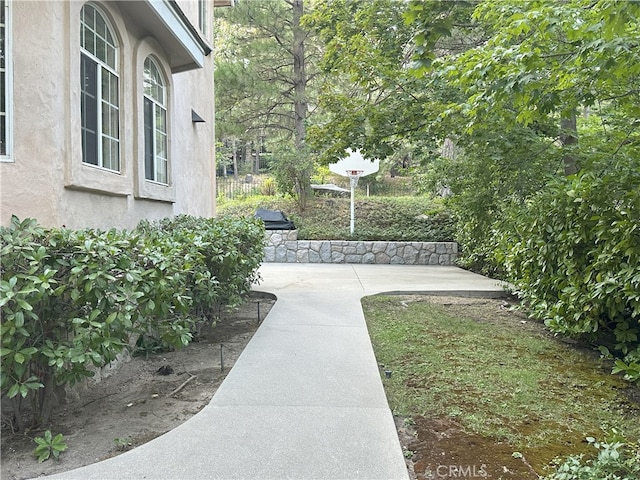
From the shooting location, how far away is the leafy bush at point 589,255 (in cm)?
420

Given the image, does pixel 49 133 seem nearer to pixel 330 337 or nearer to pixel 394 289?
pixel 330 337

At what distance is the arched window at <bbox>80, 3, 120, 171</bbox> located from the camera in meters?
4.55

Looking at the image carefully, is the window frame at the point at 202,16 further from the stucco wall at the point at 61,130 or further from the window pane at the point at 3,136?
the window pane at the point at 3,136

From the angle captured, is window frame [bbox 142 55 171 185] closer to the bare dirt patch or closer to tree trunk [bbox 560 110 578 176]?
the bare dirt patch

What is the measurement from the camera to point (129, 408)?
3.46 m

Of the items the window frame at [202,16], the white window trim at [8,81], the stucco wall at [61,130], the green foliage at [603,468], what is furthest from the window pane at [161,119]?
the green foliage at [603,468]

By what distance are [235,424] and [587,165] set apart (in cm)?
426

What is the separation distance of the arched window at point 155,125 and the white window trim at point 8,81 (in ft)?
7.98

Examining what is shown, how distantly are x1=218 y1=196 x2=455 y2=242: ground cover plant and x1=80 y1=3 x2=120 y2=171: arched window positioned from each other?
9.95 metres

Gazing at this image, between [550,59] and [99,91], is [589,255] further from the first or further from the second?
[99,91]

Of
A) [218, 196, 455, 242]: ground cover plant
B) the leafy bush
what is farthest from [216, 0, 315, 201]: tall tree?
the leafy bush

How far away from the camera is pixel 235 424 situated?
10.0ft

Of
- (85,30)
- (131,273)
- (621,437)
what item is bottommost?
(621,437)

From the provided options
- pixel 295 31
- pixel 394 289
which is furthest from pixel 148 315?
pixel 295 31
